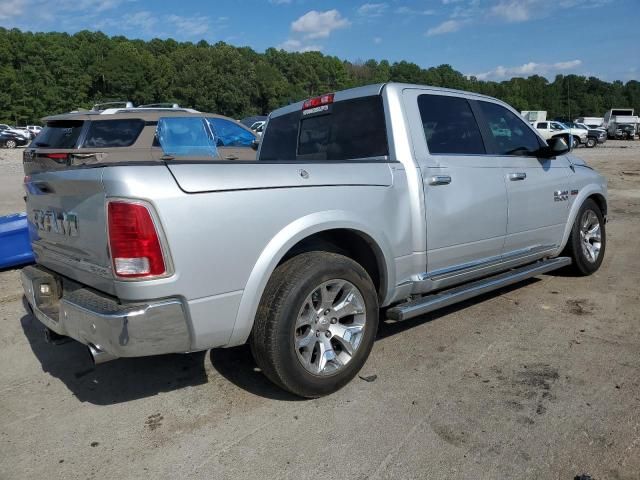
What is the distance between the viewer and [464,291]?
3920 millimetres

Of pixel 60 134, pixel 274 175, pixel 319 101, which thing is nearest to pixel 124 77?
pixel 60 134

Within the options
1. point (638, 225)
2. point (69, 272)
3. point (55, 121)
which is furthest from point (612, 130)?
point (69, 272)

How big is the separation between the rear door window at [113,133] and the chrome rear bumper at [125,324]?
5.91 metres

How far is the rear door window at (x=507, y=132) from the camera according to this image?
444 centimetres

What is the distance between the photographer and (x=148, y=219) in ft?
7.97

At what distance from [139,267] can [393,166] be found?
1.78m

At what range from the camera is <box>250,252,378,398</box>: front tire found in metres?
2.87

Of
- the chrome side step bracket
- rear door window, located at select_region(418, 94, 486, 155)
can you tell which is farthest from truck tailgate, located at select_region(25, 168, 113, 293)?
rear door window, located at select_region(418, 94, 486, 155)

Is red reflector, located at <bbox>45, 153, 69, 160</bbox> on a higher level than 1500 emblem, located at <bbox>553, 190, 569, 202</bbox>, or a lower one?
higher

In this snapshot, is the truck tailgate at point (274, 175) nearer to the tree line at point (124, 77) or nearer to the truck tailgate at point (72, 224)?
the truck tailgate at point (72, 224)

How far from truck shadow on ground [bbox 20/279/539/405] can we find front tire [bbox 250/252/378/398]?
0.84 ft

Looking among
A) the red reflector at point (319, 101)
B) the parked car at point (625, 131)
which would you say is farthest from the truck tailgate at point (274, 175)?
the parked car at point (625, 131)

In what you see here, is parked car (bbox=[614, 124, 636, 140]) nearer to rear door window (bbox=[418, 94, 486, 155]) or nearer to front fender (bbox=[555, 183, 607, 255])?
front fender (bbox=[555, 183, 607, 255])

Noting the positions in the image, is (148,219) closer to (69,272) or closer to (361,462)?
(69,272)
